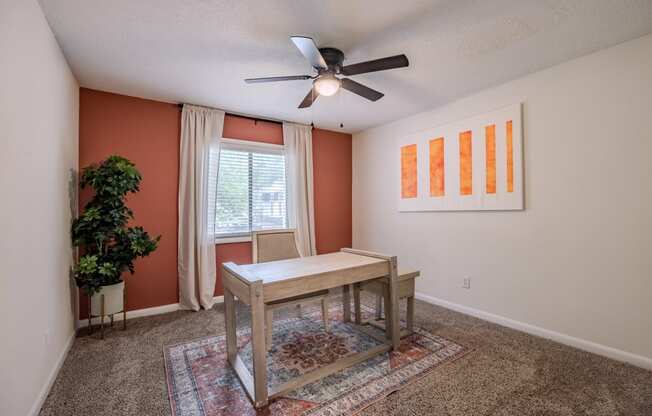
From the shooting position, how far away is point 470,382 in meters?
1.90

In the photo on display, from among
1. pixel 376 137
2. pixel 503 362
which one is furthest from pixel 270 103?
pixel 503 362

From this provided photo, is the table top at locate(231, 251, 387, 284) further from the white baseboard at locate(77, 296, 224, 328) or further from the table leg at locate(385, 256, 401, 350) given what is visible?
the white baseboard at locate(77, 296, 224, 328)

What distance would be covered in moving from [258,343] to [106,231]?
1848mm

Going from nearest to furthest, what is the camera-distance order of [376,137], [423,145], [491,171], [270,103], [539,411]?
[539,411]
[491,171]
[270,103]
[423,145]
[376,137]

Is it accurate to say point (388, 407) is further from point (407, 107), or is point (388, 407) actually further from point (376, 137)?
point (376, 137)

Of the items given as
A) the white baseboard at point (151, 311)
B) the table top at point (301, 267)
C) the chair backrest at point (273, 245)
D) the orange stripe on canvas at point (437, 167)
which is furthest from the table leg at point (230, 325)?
the orange stripe on canvas at point (437, 167)

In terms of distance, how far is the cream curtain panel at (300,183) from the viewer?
4.02 meters

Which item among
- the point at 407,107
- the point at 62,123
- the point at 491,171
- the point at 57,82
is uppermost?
the point at 407,107

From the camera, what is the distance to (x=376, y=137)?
435 centimetres

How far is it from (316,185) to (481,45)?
2733 mm

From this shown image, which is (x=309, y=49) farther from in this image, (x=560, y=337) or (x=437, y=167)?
(x=560, y=337)

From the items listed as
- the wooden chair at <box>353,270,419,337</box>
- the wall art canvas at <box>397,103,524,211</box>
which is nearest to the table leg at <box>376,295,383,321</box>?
the wooden chair at <box>353,270,419,337</box>

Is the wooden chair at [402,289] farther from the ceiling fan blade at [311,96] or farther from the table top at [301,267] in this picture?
the ceiling fan blade at [311,96]

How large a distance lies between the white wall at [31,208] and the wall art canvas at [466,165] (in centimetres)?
348
